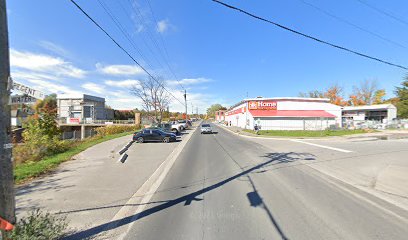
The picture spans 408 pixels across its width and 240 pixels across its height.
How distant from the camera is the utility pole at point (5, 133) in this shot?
316cm

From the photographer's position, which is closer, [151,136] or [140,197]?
[140,197]

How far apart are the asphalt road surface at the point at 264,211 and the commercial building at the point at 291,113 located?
31.3 meters

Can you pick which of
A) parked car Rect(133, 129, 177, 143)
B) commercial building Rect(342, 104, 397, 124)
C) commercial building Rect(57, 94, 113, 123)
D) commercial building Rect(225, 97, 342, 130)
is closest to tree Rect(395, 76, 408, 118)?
commercial building Rect(342, 104, 397, 124)

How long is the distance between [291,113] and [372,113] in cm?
2811

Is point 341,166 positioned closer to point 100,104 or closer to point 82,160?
point 82,160

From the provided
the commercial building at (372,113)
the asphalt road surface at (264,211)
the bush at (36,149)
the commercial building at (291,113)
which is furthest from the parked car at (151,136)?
the commercial building at (372,113)

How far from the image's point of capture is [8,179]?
10.7 feet

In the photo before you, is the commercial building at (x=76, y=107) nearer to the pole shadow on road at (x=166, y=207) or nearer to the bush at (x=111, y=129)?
the bush at (x=111, y=129)

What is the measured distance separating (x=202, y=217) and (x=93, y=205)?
2.76 metres

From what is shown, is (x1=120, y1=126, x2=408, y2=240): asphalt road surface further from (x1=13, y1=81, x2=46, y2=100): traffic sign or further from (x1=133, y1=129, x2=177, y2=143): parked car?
(x1=133, y1=129, x2=177, y2=143): parked car

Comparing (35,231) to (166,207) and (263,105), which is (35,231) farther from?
(263,105)

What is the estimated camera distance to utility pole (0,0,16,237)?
316 centimetres

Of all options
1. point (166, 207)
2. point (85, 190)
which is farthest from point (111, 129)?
point (166, 207)

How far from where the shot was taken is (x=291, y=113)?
3869 cm
